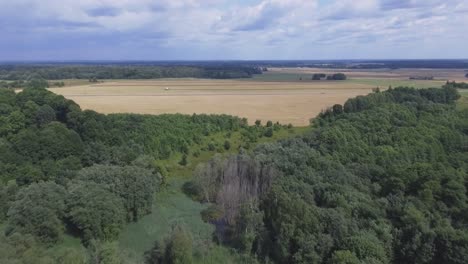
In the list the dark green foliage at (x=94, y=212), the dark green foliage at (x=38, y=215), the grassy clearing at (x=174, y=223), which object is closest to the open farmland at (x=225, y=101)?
the grassy clearing at (x=174, y=223)

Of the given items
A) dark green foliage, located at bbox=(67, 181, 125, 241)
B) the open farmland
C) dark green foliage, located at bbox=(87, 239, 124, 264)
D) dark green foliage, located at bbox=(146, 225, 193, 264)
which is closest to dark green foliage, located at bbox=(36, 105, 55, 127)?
dark green foliage, located at bbox=(67, 181, 125, 241)

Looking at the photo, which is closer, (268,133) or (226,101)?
(268,133)

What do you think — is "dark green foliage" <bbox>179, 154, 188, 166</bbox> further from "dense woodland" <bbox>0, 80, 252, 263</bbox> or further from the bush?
the bush

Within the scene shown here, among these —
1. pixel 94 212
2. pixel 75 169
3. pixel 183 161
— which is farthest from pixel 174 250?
pixel 183 161

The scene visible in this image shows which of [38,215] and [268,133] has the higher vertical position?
[268,133]

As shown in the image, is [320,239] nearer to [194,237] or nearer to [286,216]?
[286,216]

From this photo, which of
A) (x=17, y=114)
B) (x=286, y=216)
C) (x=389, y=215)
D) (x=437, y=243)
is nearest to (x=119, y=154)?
(x=17, y=114)

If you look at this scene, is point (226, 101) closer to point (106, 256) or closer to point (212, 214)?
point (212, 214)
